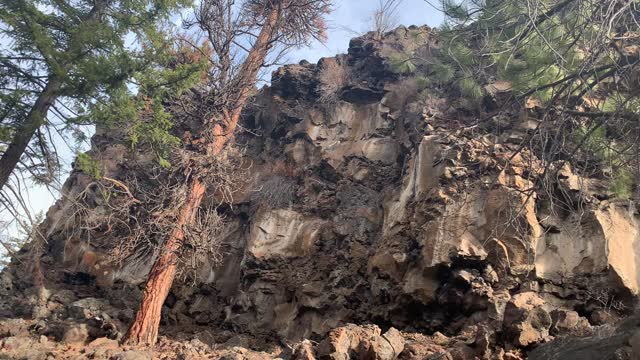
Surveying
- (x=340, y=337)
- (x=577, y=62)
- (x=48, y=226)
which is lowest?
(x=340, y=337)

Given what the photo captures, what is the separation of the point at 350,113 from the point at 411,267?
5977mm

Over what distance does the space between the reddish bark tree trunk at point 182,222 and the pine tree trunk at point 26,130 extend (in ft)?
9.27

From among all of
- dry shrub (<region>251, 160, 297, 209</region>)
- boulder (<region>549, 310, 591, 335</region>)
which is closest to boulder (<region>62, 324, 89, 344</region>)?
dry shrub (<region>251, 160, 297, 209</region>)

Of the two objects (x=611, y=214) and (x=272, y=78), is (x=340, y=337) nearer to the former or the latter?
(x=611, y=214)

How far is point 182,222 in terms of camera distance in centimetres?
912

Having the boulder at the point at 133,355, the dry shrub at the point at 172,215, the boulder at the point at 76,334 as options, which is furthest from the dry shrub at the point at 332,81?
the boulder at the point at 133,355

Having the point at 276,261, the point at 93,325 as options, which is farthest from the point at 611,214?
the point at 93,325

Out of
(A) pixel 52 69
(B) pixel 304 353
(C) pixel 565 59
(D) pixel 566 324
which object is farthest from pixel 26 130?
(D) pixel 566 324

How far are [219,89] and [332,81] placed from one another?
165 inches

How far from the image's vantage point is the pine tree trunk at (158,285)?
810 cm

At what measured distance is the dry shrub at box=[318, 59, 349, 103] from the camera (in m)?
13.8

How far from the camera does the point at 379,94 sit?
13438 millimetres

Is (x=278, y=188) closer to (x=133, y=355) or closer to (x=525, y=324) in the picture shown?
(x=133, y=355)

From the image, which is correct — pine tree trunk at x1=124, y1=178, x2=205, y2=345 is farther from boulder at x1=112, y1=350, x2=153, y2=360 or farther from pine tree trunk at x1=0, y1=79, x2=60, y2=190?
pine tree trunk at x1=0, y1=79, x2=60, y2=190
